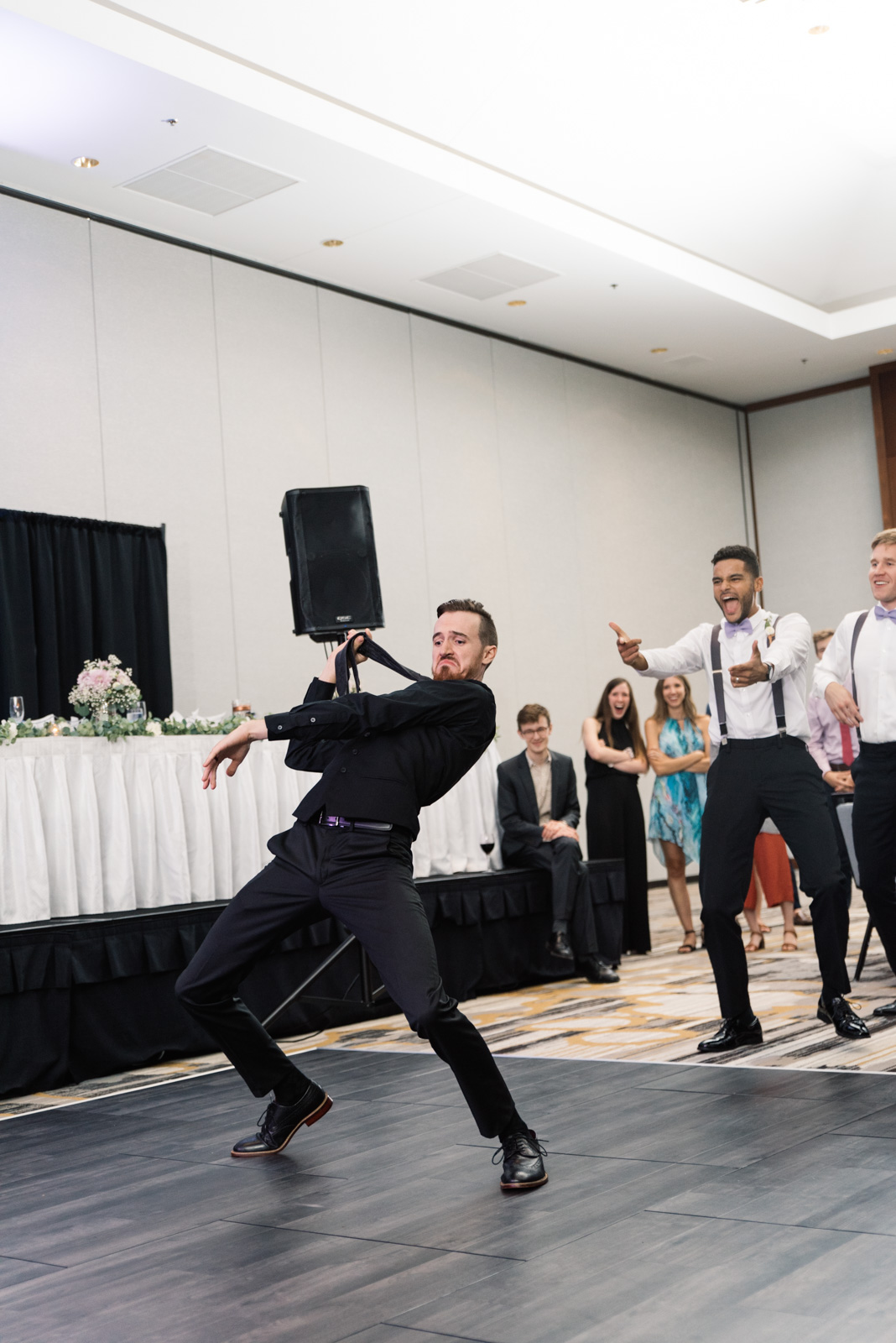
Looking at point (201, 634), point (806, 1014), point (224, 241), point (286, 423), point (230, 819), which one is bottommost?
point (806, 1014)

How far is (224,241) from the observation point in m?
8.30

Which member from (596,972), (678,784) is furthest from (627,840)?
(596,972)

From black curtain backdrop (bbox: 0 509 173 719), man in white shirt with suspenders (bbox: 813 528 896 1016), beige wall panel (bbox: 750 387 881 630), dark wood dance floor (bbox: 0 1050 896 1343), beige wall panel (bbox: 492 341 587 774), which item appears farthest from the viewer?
beige wall panel (bbox: 750 387 881 630)

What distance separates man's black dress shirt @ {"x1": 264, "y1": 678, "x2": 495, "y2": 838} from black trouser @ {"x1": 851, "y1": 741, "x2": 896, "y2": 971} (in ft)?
5.92

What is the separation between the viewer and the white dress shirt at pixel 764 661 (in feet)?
13.4

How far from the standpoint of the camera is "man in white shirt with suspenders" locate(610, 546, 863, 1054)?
4.11m

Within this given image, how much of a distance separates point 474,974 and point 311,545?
7.01 feet

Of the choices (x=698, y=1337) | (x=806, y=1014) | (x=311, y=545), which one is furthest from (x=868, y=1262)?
(x=311, y=545)

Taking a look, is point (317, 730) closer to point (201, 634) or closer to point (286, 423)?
point (201, 634)

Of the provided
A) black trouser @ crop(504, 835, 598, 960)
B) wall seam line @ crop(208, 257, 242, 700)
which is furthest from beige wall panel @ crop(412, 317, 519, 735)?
black trouser @ crop(504, 835, 598, 960)

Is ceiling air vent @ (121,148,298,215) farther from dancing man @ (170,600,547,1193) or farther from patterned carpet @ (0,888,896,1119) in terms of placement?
dancing man @ (170,600,547,1193)

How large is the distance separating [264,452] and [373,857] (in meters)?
5.90

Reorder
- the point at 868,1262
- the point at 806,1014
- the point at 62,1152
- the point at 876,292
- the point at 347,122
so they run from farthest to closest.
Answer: the point at 876,292, the point at 347,122, the point at 806,1014, the point at 62,1152, the point at 868,1262

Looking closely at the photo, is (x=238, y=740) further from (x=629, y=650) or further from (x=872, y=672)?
(x=872, y=672)
